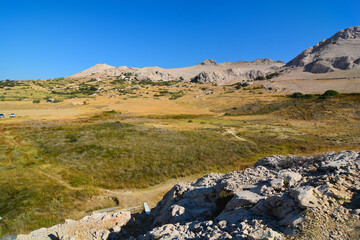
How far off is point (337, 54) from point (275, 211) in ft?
552

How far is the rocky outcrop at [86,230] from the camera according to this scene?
33.7 feet

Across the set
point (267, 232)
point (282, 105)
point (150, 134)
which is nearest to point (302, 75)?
point (282, 105)

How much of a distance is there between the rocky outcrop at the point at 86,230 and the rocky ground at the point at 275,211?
0.33 ft

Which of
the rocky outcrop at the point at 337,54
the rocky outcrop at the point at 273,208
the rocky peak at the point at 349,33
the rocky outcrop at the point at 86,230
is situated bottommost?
the rocky outcrop at the point at 86,230

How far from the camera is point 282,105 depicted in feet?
241

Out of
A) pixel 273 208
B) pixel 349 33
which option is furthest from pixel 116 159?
pixel 349 33

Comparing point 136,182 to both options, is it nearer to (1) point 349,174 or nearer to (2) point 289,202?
(2) point 289,202

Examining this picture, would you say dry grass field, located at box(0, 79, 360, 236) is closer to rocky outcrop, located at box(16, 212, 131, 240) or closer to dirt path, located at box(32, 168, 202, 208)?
dirt path, located at box(32, 168, 202, 208)

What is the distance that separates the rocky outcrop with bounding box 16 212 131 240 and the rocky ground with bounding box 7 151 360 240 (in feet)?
0.33

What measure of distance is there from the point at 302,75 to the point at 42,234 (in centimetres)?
14807

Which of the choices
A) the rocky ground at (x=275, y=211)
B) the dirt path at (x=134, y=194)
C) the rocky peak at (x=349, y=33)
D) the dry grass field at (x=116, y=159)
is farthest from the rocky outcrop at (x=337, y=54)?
the rocky ground at (x=275, y=211)

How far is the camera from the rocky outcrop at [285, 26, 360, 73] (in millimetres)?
118562

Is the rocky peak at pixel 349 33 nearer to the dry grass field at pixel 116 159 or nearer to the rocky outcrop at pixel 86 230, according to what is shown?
the dry grass field at pixel 116 159

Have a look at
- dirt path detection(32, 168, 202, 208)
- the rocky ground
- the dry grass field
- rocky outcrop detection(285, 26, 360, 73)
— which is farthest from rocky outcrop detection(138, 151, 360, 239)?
rocky outcrop detection(285, 26, 360, 73)
